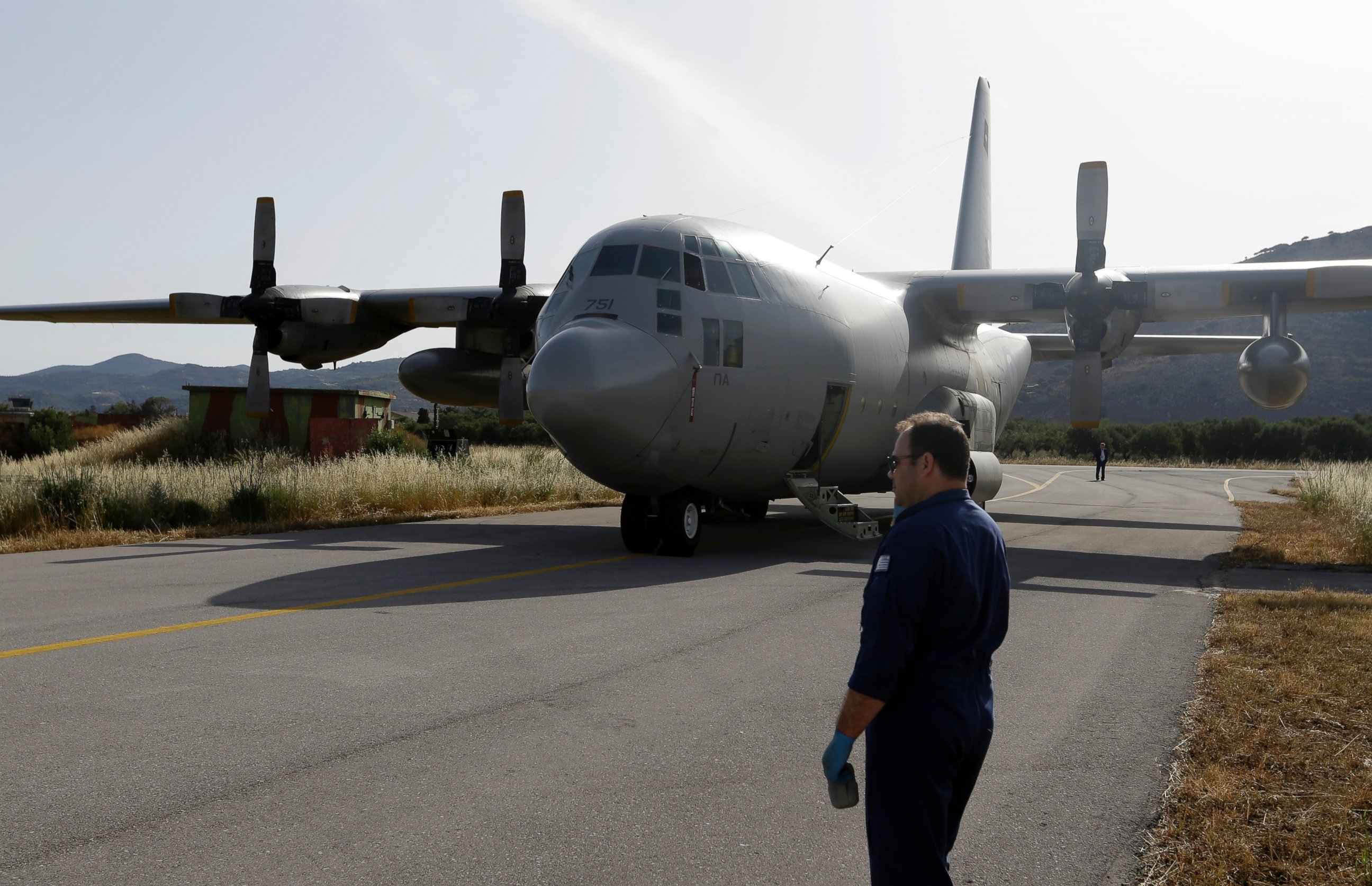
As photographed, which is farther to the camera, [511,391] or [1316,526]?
[1316,526]

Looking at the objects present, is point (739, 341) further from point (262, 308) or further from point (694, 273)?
point (262, 308)

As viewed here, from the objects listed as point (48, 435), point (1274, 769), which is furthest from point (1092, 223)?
point (48, 435)

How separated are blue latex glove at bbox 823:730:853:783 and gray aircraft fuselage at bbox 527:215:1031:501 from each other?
9.20m

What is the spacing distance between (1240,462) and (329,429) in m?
58.1

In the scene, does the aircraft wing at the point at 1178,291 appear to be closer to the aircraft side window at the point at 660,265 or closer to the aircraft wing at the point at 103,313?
the aircraft side window at the point at 660,265

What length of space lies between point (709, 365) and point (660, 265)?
145cm

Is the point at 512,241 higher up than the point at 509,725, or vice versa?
the point at 512,241

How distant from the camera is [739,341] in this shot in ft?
44.2

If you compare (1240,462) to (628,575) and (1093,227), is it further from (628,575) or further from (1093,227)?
(628,575)

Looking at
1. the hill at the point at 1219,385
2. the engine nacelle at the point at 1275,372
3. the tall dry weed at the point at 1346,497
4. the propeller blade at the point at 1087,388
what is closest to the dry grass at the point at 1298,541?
the tall dry weed at the point at 1346,497

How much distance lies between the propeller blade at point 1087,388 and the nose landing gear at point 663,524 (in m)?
7.19

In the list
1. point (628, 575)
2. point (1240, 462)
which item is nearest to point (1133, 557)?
point (628, 575)

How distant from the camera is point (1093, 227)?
16969 mm

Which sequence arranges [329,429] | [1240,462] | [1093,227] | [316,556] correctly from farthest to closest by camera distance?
[1240,462]
[329,429]
[1093,227]
[316,556]
